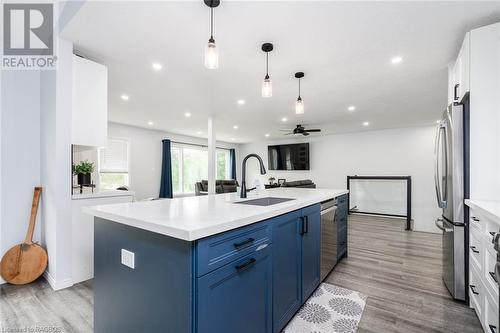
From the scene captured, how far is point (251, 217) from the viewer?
1.27 m

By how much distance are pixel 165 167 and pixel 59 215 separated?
16.1 ft

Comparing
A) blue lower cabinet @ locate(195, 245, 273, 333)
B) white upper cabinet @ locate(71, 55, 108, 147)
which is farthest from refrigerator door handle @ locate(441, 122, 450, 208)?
white upper cabinet @ locate(71, 55, 108, 147)

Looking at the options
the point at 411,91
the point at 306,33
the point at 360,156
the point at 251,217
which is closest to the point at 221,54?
the point at 306,33

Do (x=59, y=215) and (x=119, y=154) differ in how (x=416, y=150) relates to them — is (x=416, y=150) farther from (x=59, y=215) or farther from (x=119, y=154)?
(x=119, y=154)

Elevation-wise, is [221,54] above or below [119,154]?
above

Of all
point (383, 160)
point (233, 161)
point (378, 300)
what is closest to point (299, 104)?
point (378, 300)

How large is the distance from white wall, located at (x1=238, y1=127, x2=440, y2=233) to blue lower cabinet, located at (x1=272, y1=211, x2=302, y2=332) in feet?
16.2

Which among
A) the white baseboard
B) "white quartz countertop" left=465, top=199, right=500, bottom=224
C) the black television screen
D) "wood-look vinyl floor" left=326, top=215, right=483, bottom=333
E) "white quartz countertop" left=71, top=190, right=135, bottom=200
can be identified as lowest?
"wood-look vinyl floor" left=326, top=215, right=483, bottom=333

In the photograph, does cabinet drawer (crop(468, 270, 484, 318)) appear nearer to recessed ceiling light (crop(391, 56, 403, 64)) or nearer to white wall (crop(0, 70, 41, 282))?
recessed ceiling light (crop(391, 56, 403, 64))

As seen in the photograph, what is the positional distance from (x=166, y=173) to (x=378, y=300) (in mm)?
6225

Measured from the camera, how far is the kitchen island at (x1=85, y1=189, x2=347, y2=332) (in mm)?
1023

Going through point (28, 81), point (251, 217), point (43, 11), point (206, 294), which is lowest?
point (206, 294)

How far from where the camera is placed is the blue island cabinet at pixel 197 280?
1028mm

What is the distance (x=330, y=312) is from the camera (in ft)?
6.33
